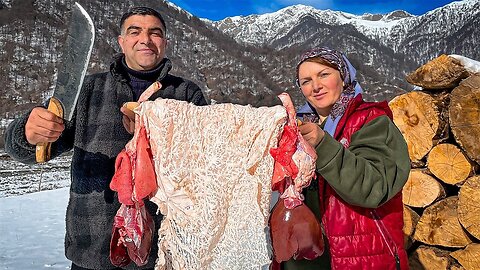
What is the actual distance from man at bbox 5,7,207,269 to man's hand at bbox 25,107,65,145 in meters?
0.18

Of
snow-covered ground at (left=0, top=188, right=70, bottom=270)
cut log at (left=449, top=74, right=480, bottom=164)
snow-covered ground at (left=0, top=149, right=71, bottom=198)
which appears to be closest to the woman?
cut log at (left=449, top=74, right=480, bottom=164)

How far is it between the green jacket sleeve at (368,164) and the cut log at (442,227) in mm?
2358

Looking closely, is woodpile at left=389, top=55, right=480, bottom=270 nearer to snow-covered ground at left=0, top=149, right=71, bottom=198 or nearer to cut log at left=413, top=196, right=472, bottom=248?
cut log at left=413, top=196, right=472, bottom=248

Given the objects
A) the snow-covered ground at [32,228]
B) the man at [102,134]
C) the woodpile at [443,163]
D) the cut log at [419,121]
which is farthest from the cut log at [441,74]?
the snow-covered ground at [32,228]

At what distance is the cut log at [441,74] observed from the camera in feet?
12.1

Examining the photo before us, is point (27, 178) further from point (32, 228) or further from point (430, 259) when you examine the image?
point (430, 259)

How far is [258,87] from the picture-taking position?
57500mm

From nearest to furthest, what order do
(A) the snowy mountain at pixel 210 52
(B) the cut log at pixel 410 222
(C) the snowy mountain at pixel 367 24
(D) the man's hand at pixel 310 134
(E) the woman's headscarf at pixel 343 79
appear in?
(D) the man's hand at pixel 310 134, (E) the woman's headscarf at pixel 343 79, (B) the cut log at pixel 410 222, (A) the snowy mountain at pixel 210 52, (C) the snowy mountain at pixel 367 24

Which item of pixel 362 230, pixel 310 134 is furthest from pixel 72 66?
pixel 362 230

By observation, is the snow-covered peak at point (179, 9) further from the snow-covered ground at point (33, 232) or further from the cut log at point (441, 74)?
the cut log at point (441, 74)

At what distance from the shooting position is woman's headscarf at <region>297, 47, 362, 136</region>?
2.00m

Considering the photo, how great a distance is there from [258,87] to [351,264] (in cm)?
5605

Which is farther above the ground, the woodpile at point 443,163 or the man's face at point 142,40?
the man's face at point 142,40

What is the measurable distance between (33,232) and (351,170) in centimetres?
642
